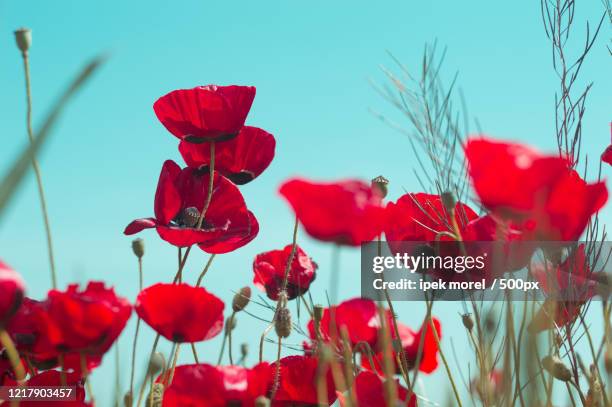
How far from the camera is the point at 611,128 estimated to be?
88 centimetres

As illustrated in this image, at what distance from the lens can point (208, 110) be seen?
117cm

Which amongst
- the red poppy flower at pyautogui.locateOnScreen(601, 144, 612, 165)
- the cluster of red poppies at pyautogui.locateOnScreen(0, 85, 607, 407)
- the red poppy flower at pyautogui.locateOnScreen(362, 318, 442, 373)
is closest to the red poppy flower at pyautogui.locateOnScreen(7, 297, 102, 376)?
the cluster of red poppies at pyautogui.locateOnScreen(0, 85, 607, 407)

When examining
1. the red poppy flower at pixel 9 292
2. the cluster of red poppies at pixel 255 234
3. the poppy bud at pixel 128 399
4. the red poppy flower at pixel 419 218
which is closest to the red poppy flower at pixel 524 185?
the cluster of red poppies at pixel 255 234

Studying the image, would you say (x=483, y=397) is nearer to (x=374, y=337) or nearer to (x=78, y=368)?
(x=374, y=337)

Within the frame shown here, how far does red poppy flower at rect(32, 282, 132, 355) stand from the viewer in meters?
0.77

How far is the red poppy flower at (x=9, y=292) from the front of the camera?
0.70 metres

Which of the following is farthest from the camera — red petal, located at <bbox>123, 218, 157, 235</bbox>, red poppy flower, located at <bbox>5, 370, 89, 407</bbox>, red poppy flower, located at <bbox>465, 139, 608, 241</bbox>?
red petal, located at <bbox>123, 218, 157, 235</bbox>

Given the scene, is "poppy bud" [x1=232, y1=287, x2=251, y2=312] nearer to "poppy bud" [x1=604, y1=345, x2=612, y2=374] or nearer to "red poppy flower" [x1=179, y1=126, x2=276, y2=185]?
"red poppy flower" [x1=179, y1=126, x2=276, y2=185]

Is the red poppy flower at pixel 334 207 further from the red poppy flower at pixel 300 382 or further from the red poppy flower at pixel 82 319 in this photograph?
the red poppy flower at pixel 300 382

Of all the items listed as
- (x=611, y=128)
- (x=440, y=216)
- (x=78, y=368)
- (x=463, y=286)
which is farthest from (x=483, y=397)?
(x=78, y=368)

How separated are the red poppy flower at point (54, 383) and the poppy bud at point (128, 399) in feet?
0.19

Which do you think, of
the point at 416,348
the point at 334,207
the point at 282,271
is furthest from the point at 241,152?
the point at 334,207

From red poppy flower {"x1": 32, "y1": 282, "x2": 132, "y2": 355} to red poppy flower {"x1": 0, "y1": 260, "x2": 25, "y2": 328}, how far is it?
68mm

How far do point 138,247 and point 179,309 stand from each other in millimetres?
262
